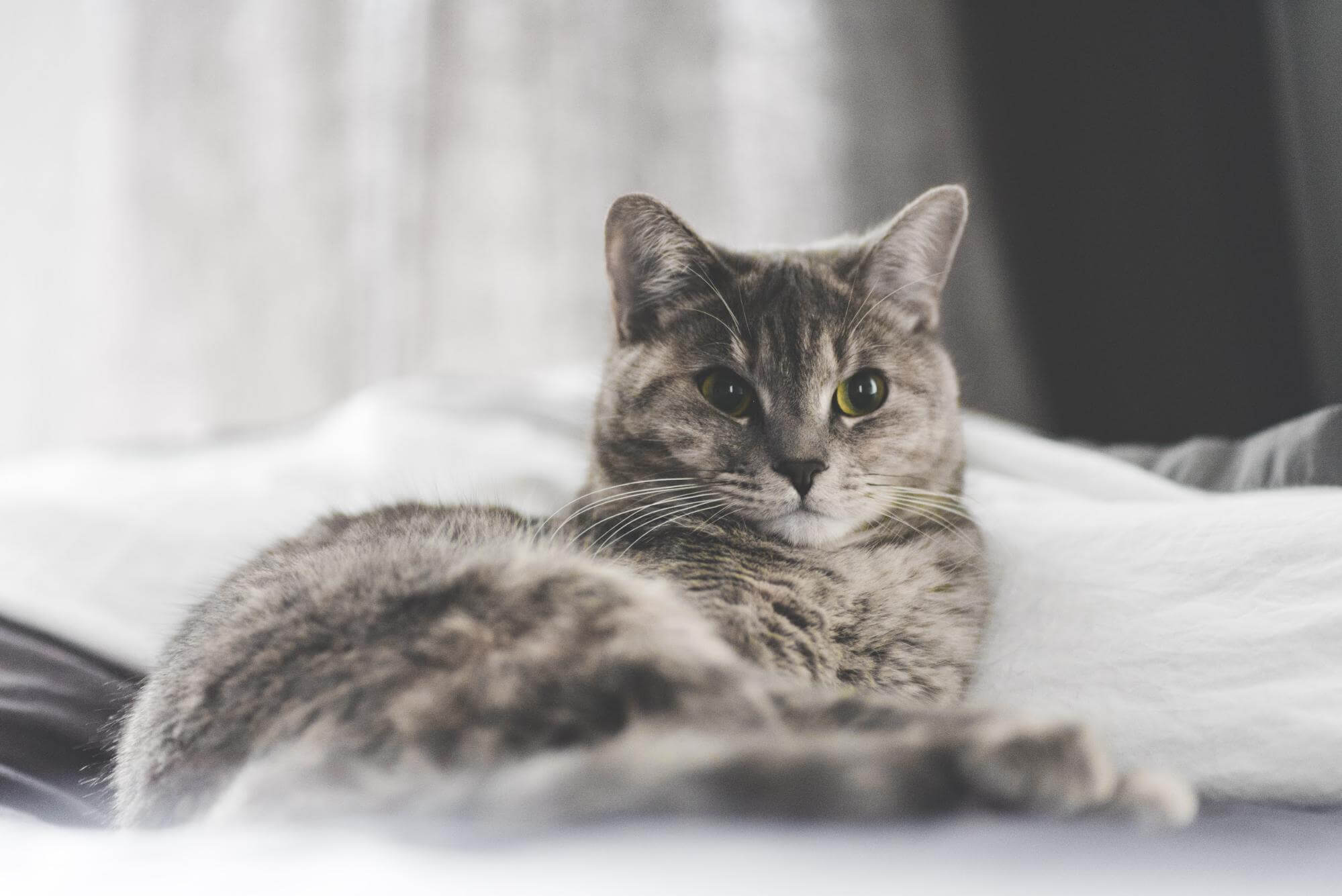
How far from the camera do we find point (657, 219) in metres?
1.19

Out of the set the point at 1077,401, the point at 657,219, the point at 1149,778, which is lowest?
the point at 1149,778

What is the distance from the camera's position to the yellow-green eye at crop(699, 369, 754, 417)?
113cm

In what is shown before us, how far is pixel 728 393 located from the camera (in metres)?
1.14

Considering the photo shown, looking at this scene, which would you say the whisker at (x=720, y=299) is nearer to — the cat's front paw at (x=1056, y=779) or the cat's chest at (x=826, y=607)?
the cat's chest at (x=826, y=607)

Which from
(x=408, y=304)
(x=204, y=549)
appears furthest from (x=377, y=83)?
(x=204, y=549)

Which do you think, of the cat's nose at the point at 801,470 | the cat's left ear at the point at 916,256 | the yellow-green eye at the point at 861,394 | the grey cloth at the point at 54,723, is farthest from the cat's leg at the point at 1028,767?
the grey cloth at the point at 54,723

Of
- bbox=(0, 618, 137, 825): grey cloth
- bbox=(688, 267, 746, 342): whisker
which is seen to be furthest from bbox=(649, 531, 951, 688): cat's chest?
bbox=(0, 618, 137, 825): grey cloth

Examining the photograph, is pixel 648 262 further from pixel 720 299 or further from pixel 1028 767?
pixel 1028 767

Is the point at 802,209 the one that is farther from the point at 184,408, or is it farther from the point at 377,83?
the point at 184,408

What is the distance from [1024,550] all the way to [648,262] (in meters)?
0.63

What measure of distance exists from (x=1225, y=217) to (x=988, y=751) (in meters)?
2.27

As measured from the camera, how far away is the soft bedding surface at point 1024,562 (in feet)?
2.73

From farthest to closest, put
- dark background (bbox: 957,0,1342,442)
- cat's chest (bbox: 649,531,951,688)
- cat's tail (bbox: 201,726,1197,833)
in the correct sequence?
dark background (bbox: 957,0,1342,442)
cat's chest (bbox: 649,531,951,688)
cat's tail (bbox: 201,726,1197,833)

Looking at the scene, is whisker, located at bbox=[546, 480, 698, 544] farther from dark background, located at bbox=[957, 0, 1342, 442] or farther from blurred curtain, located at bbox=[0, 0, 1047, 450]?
blurred curtain, located at bbox=[0, 0, 1047, 450]
